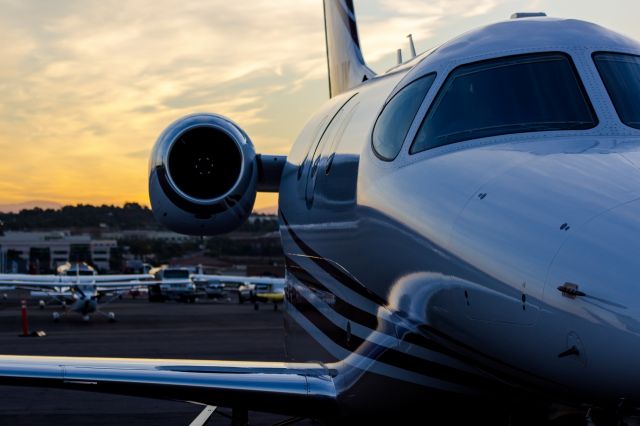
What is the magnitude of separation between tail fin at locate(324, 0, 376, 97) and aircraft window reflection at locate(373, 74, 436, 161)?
5.19m

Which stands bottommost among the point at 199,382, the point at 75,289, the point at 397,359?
the point at 75,289

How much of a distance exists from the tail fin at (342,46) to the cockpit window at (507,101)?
5.67 meters

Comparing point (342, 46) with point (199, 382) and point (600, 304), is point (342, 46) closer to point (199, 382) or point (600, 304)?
point (199, 382)

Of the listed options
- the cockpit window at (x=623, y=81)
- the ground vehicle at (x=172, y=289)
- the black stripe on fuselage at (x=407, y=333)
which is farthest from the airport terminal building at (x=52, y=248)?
the cockpit window at (x=623, y=81)

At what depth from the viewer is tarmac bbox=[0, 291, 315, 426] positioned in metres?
12.6

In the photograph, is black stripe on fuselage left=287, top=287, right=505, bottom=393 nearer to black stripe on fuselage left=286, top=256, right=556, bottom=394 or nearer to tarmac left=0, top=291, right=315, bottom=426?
black stripe on fuselage left=286, top=256, right=556, bottom=394

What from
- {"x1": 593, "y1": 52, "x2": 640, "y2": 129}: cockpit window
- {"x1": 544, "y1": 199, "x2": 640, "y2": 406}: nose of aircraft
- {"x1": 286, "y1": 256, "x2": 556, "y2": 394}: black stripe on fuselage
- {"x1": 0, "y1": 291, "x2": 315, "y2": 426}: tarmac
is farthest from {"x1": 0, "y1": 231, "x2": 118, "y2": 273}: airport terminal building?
{"x1": 544, "y1": 199, "x2": 640, "y2": 406}: nose of aircraft

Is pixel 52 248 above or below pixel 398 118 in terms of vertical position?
below

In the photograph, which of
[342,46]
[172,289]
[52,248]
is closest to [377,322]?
[342,46]

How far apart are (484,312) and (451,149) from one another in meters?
1.29

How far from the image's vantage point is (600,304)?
3.81m

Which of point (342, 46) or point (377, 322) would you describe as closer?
point (377, 322)

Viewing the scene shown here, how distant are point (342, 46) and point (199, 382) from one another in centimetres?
722

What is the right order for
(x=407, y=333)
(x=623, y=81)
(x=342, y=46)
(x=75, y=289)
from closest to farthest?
(x=407, y=333) → (x=623, y=81) → (x=342, y=46) → (x=75, y=289)
